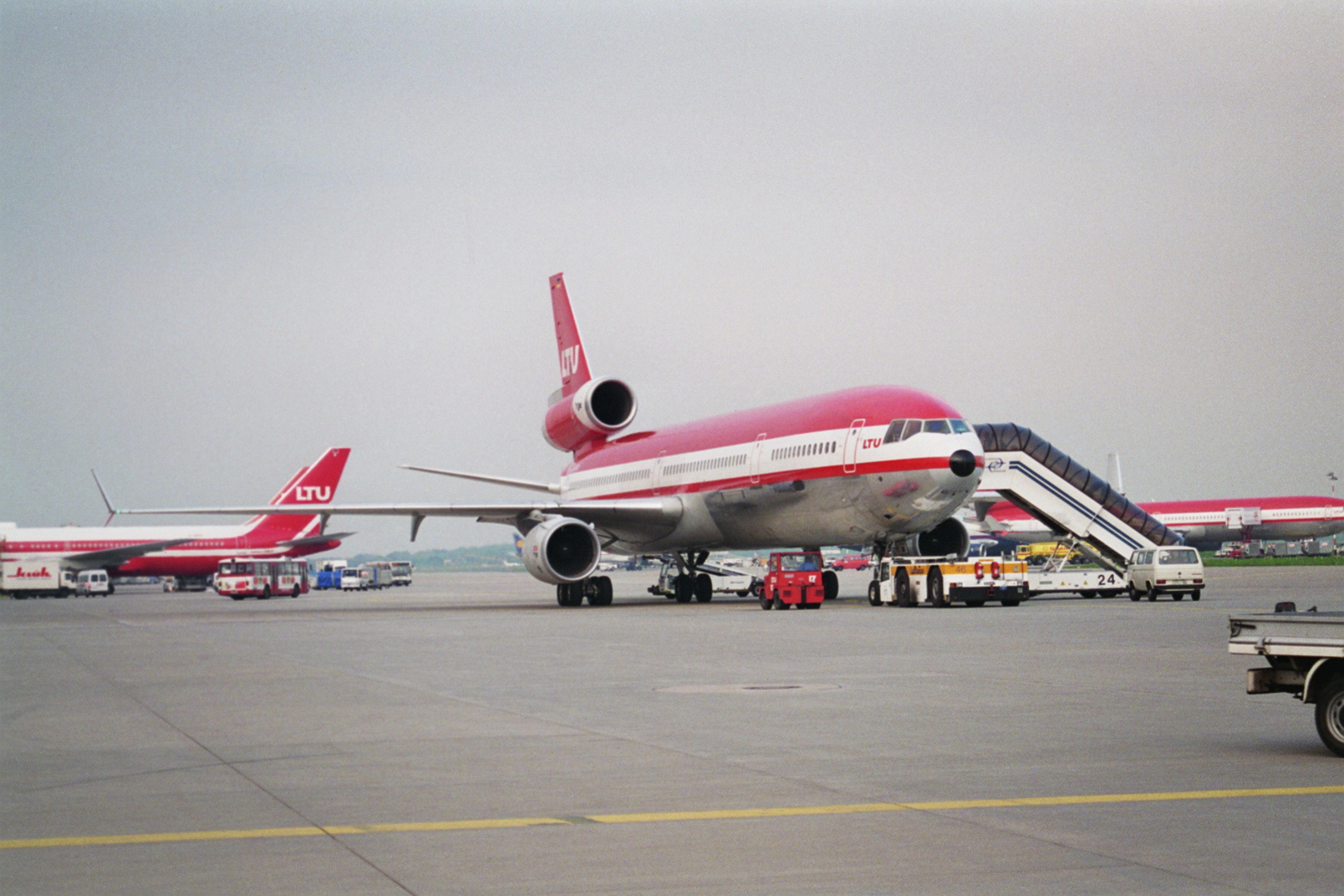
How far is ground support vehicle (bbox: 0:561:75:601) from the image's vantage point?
7588 cm

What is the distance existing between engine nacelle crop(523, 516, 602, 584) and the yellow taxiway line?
99.6 feet

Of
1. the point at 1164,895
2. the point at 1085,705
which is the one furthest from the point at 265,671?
the point at 1164,895

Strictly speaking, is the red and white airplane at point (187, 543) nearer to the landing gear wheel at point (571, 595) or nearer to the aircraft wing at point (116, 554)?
the aircraft wing at point (116, 554)

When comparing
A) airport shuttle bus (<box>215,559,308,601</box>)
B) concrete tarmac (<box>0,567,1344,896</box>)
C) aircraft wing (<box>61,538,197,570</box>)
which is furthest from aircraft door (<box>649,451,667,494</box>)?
aircraft wing (<box>61,538,197,570</box>)

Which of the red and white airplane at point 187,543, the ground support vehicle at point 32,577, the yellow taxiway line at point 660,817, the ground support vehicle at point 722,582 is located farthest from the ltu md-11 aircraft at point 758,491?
the ground support vehicle at point 32,577

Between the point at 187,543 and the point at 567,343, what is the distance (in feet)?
121

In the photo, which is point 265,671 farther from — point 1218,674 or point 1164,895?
point 1164,895

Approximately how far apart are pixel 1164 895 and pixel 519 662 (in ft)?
49.4

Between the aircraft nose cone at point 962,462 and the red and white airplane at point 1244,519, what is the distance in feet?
226

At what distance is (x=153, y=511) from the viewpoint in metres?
40.7

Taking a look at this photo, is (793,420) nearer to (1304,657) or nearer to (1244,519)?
(1304,657)

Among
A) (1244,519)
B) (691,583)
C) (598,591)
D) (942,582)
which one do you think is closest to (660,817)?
(942,582)

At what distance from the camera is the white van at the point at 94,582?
7850cm

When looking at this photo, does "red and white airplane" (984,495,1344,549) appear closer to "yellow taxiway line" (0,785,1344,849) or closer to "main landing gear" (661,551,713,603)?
"main landing gear" (661,551,713,603)
